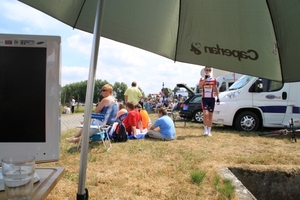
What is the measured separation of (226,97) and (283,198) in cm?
522

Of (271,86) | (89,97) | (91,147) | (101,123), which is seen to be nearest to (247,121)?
(271,86)

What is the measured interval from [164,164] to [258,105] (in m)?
5.47

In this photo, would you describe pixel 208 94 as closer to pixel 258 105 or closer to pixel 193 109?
pixel 258 105

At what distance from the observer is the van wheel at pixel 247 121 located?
341 inches

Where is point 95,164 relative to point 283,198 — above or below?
above

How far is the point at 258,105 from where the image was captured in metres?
8.50

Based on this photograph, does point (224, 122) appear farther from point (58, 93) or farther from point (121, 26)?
point (58, 93)

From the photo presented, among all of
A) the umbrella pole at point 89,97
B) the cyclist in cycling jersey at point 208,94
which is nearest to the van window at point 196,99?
Result: the cyclist in cycling jersey at point 208,94

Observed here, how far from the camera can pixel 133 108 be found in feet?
23.6

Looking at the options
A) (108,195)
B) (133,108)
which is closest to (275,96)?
(133,108)

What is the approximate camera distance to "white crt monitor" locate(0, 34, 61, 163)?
1.18 meters

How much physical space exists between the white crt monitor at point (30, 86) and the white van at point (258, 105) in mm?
8221

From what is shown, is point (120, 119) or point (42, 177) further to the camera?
point (120, 119)

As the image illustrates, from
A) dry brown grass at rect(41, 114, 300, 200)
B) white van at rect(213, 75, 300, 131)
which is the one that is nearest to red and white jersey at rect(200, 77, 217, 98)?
dry brown grass at rect(41, 114, 300, 200)
